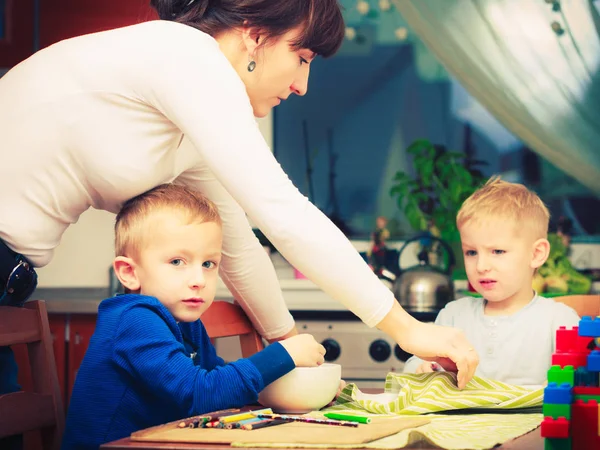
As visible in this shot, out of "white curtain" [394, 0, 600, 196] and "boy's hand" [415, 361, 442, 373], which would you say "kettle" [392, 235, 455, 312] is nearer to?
"white curtain" [394, 0, 600, 196]

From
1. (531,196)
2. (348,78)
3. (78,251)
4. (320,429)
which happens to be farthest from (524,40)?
(320,429)

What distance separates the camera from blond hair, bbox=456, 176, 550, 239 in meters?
1.96

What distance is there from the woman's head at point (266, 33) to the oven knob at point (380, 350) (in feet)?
4.92

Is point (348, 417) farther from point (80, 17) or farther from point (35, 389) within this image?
point (80, 17)

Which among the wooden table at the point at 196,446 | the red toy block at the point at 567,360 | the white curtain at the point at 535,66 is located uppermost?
the white curtain at the point at 535,66

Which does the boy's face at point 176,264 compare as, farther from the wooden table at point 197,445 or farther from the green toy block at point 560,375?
the green toy block at point 560,375

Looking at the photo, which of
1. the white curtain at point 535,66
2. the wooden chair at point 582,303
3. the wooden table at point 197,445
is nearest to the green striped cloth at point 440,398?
the wooden table at point 197,445

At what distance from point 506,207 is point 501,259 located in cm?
12

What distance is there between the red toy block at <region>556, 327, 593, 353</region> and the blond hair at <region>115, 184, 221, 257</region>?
561mm

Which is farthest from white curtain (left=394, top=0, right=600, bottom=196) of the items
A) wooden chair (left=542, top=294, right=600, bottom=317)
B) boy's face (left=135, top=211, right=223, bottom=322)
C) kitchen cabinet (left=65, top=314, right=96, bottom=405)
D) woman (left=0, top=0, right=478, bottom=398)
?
Answer: boy's face (left=135, top=211, right=223, bottom=322)

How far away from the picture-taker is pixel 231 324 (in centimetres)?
169

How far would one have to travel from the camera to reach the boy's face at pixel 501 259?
75.0 inches

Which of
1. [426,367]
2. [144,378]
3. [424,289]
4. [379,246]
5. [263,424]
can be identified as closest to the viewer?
[263,424]

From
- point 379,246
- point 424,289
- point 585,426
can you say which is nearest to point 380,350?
point 424,289
